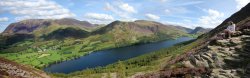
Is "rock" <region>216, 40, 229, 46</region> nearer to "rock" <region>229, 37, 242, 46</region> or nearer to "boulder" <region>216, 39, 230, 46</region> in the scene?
"boulder" <region>216, 39, 230, 46</region>

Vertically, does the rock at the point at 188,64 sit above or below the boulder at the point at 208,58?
below

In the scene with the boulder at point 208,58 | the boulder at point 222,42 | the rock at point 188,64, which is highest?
the boulder at point 222,42

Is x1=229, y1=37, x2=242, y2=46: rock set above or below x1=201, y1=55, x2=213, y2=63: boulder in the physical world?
above

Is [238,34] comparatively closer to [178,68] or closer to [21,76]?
[178,68]

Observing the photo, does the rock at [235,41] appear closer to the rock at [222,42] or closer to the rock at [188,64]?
the rock at [222,42]

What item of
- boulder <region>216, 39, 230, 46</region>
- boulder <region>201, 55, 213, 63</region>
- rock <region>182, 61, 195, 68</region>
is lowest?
rock <region>182, 61, 195, 68</region>

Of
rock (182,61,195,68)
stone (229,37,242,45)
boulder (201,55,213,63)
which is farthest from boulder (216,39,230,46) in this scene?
rock (182,61,195,68)

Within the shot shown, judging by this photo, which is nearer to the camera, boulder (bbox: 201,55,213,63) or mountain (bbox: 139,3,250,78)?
mountain (bbox: 139,3,250,78)

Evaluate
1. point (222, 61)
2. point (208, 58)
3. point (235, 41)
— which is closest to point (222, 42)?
point (235, 41)

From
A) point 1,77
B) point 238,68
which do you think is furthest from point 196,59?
point 1,77

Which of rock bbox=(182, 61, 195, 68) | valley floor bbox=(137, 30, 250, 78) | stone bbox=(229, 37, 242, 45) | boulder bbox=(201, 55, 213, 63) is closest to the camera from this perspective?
valley floor bbox=(137, 30, 250, 78)

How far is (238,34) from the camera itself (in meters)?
55.7

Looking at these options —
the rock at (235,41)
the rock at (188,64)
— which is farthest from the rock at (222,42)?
the rock at (188,64)

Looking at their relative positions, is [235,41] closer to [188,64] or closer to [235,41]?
[235,41]
